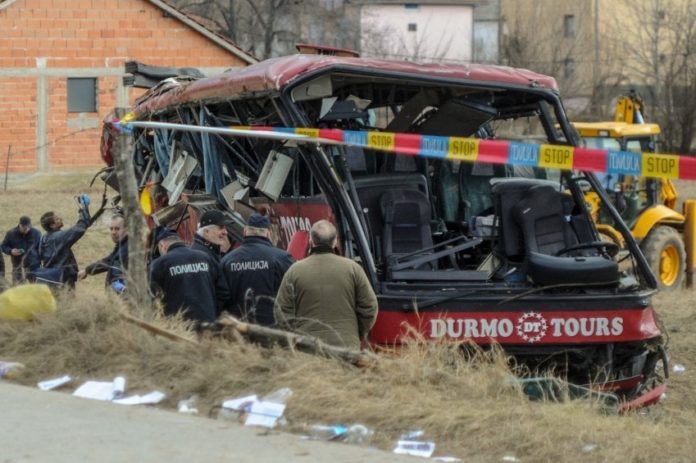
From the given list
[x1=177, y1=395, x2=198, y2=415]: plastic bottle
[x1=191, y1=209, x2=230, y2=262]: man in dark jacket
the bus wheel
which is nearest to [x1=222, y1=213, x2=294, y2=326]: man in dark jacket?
[x1=191, y1=209, x2=230, y2=262]: man in dark jacket

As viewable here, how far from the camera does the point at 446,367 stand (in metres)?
7.47

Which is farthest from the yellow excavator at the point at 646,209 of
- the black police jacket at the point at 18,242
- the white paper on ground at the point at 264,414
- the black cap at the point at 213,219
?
the white paper on ground at the point at 264,414

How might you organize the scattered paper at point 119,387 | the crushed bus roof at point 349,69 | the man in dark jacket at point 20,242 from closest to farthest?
the scattered paper at point 119,387 → the crushed bus roof at point 349,69 → the man in dark jacket at point 20,242

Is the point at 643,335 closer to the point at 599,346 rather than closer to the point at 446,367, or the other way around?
the point at 599,346

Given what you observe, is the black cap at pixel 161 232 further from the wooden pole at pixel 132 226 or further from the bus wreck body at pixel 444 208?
the wooden pole at pixel 132 226

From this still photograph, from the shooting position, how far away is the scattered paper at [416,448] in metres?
6.28

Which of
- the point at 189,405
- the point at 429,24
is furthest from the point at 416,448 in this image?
the point at 429,24

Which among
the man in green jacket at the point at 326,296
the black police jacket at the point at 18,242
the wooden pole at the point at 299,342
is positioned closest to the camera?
the wooden pole at the point at 299,342

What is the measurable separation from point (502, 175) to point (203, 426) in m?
5.77

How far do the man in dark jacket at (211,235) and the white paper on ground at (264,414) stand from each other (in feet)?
9.47

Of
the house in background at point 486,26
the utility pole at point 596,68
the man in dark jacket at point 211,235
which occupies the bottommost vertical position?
the man in dark jacket at point 211,235

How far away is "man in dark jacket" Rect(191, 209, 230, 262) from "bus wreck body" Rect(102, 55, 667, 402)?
28.3 inches

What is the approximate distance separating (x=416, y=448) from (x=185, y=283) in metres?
3.28

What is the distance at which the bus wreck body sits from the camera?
9.27m
